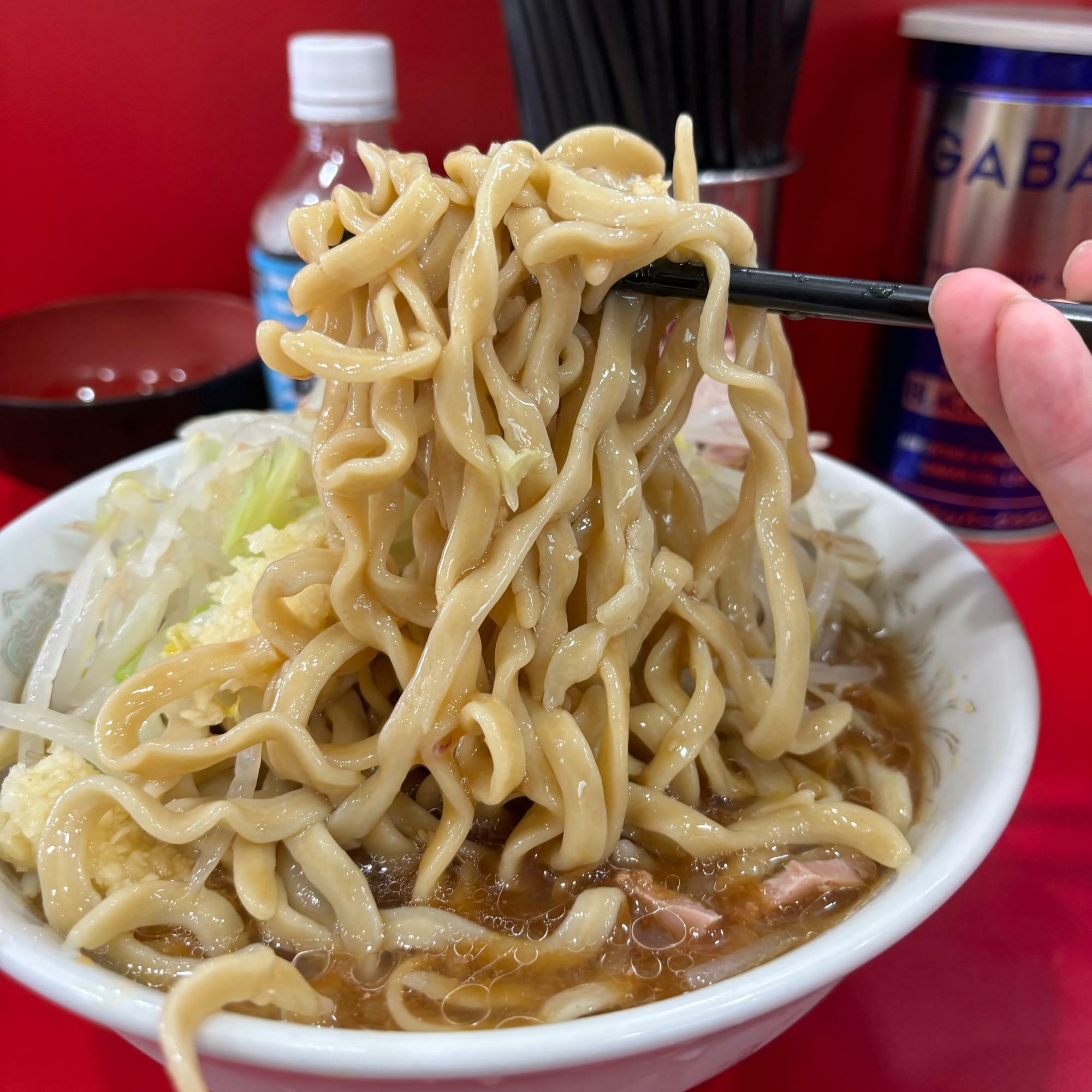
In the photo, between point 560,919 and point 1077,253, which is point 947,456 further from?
point 560,919

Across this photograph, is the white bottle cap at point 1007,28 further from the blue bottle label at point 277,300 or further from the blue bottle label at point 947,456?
the blue bottle label at point 277,300

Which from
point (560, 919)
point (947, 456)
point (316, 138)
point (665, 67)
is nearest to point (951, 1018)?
point (560, 919)

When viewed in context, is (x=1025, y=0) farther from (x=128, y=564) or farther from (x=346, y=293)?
(x=128, y=564)

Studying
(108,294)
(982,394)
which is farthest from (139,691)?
(108,294)

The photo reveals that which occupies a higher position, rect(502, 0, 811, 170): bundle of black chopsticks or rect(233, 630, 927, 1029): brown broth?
rect(502, 0, 811, 170): bundle of black chopsticks

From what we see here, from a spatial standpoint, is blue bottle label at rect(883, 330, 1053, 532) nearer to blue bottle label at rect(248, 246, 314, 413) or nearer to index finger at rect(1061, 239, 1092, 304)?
index finger at rect(1061, 239, 1092, 304)

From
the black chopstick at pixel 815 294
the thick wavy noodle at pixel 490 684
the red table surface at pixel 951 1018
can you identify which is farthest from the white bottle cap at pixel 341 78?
the red table surface at pixel 951 1018

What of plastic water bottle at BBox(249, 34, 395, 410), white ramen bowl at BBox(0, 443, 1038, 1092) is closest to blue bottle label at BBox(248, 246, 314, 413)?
plastic water bottle at BBox(249, 34, 395, 410)
